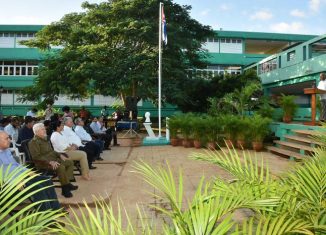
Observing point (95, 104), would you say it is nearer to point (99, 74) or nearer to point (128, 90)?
point (128, 90)

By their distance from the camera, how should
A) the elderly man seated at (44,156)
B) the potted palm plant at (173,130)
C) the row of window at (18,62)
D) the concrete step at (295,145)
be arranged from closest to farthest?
the elderly man seated at (44,156) → the concrete step at (295,145) → the potted palm plant at (173,130) → the row of window at (18,62)

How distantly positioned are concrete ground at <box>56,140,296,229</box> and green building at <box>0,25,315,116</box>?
23.2 m

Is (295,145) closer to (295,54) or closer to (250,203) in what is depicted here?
(250,203)

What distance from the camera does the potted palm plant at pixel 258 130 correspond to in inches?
415

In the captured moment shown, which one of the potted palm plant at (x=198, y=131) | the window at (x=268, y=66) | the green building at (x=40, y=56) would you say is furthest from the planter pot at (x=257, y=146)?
the green building at (x=40, y=56)

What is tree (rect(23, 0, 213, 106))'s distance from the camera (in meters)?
18.4

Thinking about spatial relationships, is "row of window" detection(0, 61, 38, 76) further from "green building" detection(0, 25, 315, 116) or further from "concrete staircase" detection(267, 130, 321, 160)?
"concrete staircase" detection(267, 130, 321, 160)

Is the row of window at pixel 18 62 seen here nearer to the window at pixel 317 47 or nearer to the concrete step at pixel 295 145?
the window at pixel 317 47

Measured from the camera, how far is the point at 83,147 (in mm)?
7227

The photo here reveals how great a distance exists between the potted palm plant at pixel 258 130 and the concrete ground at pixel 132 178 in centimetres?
Result: 45

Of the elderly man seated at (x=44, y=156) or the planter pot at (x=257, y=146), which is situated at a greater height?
the elderly man seated at (x=44, y=156)

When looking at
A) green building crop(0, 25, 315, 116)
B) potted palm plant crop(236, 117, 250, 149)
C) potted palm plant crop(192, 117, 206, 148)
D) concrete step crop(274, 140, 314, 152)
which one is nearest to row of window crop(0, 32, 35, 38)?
green building crop(0, 25, 315, 116)

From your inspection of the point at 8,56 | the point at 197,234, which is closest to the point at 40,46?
the point at 8,56

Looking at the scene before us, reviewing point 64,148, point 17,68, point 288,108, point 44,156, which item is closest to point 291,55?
point 288,108
